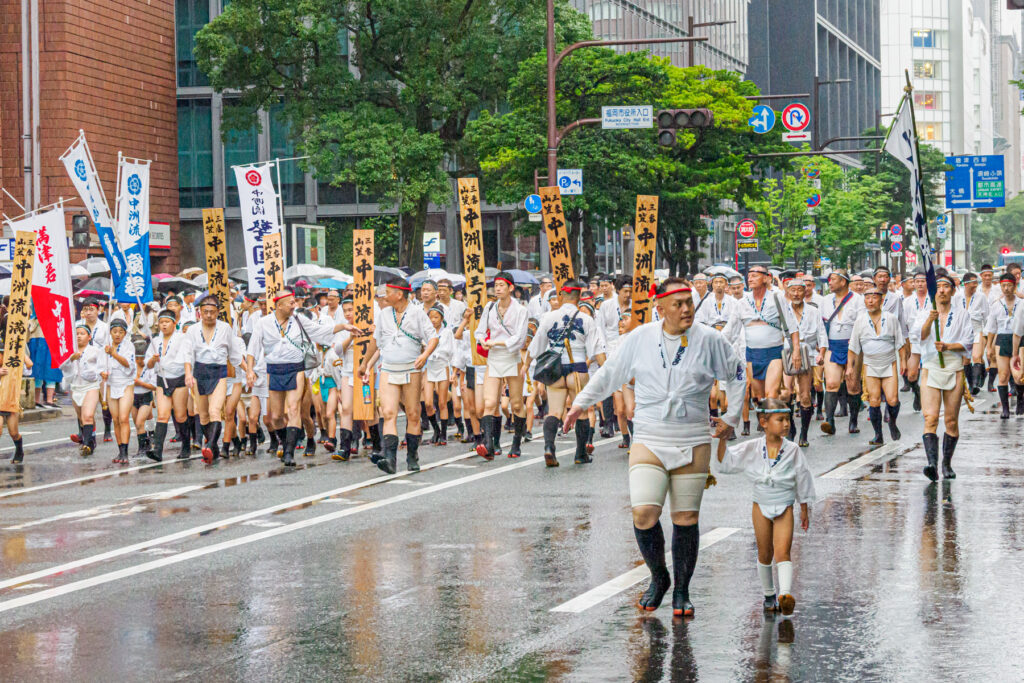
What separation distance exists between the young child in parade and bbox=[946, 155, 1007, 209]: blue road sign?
147ft

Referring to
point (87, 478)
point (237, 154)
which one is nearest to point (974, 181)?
point (237, 154)

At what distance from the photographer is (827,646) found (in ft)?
21.6

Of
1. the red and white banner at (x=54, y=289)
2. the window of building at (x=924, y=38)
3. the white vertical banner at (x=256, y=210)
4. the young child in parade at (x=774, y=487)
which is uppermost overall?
the window of building at (x=924, y=38)

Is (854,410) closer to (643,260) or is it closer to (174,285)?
(643,260)

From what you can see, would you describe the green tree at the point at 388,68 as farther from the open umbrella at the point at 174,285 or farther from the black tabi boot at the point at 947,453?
the black tabi boot at the point at 947,453

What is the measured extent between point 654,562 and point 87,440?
35.7ft

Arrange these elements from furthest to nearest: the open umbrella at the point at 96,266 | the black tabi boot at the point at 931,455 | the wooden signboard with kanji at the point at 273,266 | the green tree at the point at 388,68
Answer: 1. the green tree at the point at 388,68
2. the open umbrella at the point at 96,266
3. the wooden signboard with kanji at the point at 273,266
4. the black tabi boot at the point at 931,455

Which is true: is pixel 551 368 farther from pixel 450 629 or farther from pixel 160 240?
pixel 160 240

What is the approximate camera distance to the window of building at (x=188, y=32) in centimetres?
5534

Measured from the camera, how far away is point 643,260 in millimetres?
16828

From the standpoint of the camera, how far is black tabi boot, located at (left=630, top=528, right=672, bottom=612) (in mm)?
7289

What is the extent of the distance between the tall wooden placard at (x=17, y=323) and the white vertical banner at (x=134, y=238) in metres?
5.33

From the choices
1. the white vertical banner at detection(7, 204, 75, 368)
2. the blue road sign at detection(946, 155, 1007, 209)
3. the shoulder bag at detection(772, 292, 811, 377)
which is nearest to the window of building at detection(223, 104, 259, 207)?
the blue road sign at detection(946, 155, 1007, 209)

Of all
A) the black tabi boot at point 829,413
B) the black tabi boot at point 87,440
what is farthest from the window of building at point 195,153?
the black tabi boot at point 829,413
